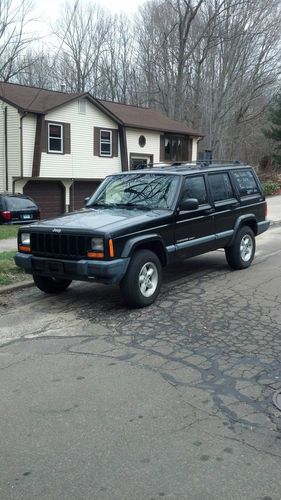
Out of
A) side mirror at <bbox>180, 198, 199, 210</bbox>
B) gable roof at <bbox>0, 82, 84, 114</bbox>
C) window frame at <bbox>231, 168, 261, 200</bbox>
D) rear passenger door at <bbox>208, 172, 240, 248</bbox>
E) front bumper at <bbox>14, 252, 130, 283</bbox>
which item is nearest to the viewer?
front bumper at <bbox>14, 252, 130, 283</bbox>

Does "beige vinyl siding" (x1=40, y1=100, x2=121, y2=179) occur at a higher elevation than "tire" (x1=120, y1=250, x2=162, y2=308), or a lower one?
higher

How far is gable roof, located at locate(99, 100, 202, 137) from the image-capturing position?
99.1 feet

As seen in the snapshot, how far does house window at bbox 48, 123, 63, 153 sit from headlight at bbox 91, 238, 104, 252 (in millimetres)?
20679

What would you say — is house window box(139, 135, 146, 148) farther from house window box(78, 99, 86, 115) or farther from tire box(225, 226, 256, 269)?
tire box(225, 226, 256, 269)

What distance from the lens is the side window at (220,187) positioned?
8672 millimetres

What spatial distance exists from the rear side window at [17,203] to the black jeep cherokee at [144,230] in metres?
9.20

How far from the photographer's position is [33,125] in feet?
82.8

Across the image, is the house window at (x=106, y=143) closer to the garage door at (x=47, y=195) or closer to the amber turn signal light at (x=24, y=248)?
the garage door at (x=47, y=195)

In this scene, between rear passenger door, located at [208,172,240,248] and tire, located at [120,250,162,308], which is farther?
rear passenger door, located at [208,172,240,248]

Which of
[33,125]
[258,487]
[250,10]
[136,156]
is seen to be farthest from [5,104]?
[258,487]

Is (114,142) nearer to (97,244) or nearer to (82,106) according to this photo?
(82,106)

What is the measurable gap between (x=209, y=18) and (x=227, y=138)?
378 inches

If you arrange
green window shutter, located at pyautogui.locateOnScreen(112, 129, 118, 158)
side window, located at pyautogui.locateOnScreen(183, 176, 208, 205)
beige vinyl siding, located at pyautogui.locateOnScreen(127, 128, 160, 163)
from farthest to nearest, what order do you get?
beige vinyl siding, located at pyautogui.locateOnScreen(127, 128, 160, 163)
green window shutter, located at pyautogui.locateOnScreen(112, 129, 118, 158)
side window, located at pyautogui.locateOnScreen(183, 176, 208, 205)

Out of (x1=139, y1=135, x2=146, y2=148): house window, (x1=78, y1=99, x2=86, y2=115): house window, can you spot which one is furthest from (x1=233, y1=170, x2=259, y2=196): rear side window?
(x1=139, y1=135, x2=146, y2=148): house window
